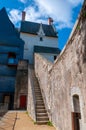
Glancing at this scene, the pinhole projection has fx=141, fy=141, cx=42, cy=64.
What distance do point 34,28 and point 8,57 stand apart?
8714mm

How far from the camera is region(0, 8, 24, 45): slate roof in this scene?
1937cm

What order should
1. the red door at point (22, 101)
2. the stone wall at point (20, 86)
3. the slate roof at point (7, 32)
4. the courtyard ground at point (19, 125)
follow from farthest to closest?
the slate roof at point (7, 32)
the red door at point (22, 101)
the stone wall at point (20, 86)
the courtyard ground at point (19, 125)

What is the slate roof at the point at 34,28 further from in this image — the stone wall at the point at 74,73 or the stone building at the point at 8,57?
the stone wall at the point at 74,73

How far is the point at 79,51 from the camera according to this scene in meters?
3.78

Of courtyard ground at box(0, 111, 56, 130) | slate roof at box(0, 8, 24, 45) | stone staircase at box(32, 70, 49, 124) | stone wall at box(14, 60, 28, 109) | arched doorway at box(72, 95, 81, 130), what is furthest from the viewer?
slate roof at box(0, 8, 24, 45)

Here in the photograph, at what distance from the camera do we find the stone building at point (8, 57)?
677 inches

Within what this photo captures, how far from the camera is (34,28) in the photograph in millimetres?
25047

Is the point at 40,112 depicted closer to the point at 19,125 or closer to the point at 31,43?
the point at 19,125

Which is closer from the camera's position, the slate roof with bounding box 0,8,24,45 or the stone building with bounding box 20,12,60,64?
the slate roof with bounding box 0,8,24,45

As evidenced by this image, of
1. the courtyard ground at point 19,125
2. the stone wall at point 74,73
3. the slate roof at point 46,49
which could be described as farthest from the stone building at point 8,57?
the stone wall at point 74,73

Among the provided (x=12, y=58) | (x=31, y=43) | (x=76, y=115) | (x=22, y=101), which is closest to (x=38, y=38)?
(x=31, y=43)

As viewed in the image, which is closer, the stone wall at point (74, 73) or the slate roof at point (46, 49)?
the stone wall at point (74, 73)

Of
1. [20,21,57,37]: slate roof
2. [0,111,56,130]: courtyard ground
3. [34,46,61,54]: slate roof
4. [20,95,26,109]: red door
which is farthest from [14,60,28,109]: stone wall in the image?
[20,21,57,37]: slate roof

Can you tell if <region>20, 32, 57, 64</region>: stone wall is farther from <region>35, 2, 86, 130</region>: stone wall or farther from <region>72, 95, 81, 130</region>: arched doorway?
<region>72, 95, 81, 130</region>: arched doorway
